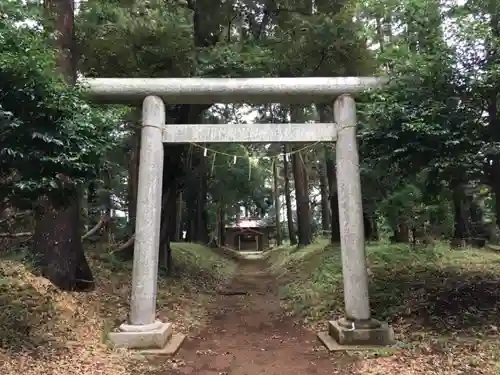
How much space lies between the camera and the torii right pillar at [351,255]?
23.9 ft

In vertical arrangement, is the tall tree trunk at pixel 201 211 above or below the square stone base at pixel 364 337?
above

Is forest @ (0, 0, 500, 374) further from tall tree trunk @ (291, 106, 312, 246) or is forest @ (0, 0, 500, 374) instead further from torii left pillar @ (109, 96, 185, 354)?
tall tree trunk @ (291, 106, 312, 246)

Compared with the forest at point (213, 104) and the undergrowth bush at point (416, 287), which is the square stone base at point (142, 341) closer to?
the forest at point (213, 104)

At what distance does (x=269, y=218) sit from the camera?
44.2m

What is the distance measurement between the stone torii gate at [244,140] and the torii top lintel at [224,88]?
0.02 meters

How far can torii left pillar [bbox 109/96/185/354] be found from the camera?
7133 millimetres

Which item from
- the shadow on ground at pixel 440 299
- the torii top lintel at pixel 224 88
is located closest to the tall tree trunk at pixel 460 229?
the shadow on ground at pixel 440 299

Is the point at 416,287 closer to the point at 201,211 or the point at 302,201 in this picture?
the point at 302,201

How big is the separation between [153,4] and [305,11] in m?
3.60

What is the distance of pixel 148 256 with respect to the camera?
7.59m

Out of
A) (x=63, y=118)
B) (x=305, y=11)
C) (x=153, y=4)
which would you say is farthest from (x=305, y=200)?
(x=63, y=118)

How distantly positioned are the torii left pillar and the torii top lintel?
27 centimetres

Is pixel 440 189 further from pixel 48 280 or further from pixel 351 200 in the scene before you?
pixel 48 280

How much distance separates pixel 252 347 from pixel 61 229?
4.07 meters
